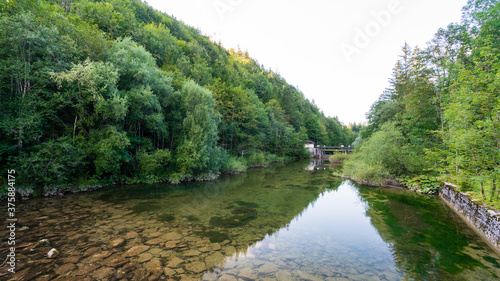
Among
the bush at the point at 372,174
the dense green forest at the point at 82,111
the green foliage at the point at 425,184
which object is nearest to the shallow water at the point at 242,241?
the green foliage at the point at 425,184

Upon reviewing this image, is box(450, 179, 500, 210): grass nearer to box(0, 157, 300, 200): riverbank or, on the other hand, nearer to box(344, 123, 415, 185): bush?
box(344, 123, 415, 185): bush

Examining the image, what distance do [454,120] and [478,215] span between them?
4.08m

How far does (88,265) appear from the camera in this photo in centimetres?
521

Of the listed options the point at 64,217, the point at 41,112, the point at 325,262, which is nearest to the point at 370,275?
the point at 325,262

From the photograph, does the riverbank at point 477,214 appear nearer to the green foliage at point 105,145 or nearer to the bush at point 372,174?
the bush at point 372,174

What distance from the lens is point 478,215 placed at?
8398 mm

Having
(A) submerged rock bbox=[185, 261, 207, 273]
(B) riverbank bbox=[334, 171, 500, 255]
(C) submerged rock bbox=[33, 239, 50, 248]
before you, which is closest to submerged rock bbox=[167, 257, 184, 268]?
(A) submerged rock bbox=[185, 261, 207, 273]

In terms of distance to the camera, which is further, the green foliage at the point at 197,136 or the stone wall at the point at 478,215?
the green foliage at the point at 197,136

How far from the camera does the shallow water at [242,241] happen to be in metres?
5.35

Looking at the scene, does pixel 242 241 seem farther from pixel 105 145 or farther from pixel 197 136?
pixel 197 136

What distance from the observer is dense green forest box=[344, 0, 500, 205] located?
303 inches

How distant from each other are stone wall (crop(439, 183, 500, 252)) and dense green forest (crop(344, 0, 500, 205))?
0.54 meters

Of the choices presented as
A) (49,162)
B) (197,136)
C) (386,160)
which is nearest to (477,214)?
(386,160)

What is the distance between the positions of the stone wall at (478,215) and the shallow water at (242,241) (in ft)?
1.20
